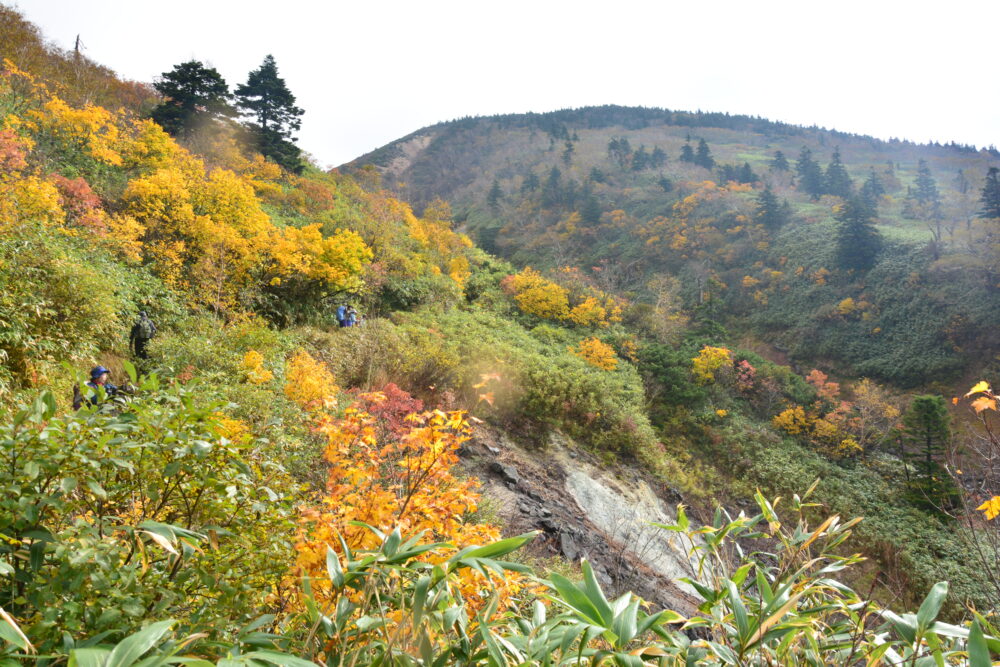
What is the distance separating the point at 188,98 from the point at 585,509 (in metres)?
21.9

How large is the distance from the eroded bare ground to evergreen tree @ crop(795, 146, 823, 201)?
145ft

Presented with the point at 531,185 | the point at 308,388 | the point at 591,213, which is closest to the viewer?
the point at 308,388

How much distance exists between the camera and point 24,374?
187 inches

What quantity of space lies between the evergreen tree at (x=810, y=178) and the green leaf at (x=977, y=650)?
1994 inches

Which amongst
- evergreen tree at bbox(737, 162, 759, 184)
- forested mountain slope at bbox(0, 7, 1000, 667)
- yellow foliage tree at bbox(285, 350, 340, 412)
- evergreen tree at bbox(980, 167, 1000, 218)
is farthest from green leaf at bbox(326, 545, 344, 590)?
evergreen tree at bbox(737, 162, 759, 184)

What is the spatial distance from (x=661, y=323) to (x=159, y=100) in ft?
87.2

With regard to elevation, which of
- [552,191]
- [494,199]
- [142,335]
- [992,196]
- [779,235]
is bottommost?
[142,335]

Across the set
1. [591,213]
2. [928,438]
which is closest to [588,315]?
[928,438]

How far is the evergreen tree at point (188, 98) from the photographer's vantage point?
56.6ft

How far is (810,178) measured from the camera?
42.3m

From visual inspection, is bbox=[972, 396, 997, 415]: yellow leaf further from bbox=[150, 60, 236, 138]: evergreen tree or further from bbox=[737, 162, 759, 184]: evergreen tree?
bbox=[737, 162, 759, 184]: evergreen tree

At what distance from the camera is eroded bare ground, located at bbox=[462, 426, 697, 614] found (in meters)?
6.32

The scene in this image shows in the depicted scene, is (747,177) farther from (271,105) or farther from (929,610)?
(929,610)

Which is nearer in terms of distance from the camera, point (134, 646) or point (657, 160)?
point (134, 646)
